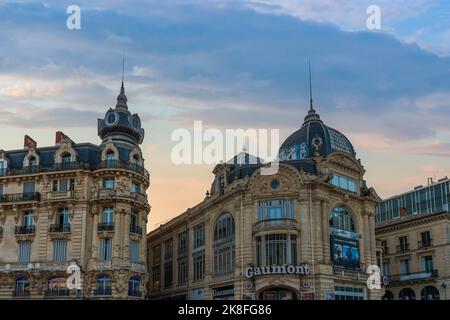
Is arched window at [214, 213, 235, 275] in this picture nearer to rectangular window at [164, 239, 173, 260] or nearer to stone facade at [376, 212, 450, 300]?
rectangular window at [164, 239, 173, 260]

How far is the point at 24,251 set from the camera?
5700 cm

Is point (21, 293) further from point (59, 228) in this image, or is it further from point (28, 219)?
point (28, 219)

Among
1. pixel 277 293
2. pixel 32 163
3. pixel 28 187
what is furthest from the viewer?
pixel 32 163

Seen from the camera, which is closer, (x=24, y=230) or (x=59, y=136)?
(x=24, y=230)

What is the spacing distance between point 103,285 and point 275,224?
58.8 ft

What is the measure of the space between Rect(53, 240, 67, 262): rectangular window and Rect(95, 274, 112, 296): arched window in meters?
4.07

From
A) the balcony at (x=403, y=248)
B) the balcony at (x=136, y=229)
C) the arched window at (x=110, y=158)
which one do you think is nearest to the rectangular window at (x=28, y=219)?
the arched window at (x=110, y=158)

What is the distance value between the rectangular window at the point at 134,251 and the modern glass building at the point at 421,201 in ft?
167

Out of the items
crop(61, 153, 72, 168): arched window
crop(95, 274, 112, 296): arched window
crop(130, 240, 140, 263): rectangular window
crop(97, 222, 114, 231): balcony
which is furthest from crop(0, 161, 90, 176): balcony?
crop(95, 274, 112, 296): arched window

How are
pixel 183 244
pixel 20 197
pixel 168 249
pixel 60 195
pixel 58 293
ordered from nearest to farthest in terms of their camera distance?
pixel 58 293
pixel 60 195
pixel 20 197
pixel 183 244
pixel 168 249

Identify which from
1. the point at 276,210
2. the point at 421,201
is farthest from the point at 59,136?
the point at 421,201

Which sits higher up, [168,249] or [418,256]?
[168,249]
